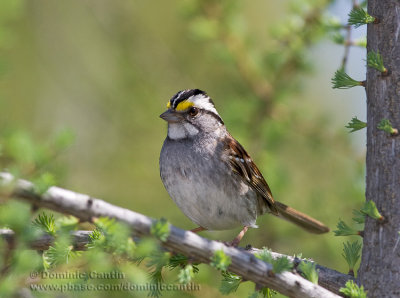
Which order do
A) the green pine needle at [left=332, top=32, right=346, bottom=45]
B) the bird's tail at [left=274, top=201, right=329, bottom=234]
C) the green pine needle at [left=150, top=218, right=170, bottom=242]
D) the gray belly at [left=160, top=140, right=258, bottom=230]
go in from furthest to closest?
the bird's tail at [left=274, top=201, right=329, bottom=234], the gray belly at [left=160, top=140, right=258, bottom=230], the green pine needle at [left=332, top=32, right=346, bottom=45], the green pine needle at [left=150, top=218, right=170, bottom=242]

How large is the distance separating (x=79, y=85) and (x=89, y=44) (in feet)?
1.73

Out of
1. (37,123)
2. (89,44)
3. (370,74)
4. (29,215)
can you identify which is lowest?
(29,215)

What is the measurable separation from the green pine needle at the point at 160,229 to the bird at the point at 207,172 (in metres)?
1.53

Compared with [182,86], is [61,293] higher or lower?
lower

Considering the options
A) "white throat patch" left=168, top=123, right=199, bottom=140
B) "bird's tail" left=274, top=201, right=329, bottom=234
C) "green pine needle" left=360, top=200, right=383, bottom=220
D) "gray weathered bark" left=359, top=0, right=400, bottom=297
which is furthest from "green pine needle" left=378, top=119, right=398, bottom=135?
"bird's tail" left=274, top=201, right=329, bottom=234

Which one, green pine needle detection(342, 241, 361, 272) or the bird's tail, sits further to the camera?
the bird's tail

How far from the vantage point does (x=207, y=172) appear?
3465 mm

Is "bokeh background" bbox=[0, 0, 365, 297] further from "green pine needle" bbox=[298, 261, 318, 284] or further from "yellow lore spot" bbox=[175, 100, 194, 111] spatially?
"green pine needle" bbox=[298, 261, 318, 284]

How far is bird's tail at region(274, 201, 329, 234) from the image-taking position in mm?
4145

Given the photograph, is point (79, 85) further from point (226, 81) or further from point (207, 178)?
point (207, 178)

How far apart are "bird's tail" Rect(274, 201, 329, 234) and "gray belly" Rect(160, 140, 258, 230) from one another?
657 millimetres

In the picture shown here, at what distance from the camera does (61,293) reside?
76.7 inches

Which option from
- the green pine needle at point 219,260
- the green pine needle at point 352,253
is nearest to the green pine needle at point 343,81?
the green pine needle at point 352,253

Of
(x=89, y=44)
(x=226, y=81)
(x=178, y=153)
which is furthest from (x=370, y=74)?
(x=89, y=44)
